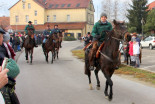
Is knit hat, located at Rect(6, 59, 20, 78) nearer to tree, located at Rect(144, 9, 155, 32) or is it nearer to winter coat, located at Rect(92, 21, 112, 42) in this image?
winter coat, located at Rect(92, 21, 112, 42)

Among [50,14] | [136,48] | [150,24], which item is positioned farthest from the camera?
[50,14]

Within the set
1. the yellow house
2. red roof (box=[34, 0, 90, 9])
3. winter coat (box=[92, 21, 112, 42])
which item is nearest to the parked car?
winter coat (box=[92, 21, 112, 42])

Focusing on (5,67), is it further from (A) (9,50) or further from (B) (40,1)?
(B) (40,1)

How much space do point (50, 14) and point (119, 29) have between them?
245ft

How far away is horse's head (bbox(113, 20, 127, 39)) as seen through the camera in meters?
6.67

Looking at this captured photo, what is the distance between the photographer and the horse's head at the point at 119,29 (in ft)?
21.9

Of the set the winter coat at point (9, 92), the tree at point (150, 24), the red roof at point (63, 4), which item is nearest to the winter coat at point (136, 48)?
the winter coat at point (9, 92)

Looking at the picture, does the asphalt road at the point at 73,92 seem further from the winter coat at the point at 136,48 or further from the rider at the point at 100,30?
the winter coat at the point at 136,48

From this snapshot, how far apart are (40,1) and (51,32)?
225 feet

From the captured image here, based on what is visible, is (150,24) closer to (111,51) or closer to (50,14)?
(50,14)

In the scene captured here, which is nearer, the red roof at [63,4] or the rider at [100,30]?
the rider at [100,30]

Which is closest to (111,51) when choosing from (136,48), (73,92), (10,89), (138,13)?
(73,92)

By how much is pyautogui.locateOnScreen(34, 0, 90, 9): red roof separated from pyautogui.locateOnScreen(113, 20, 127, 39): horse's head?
72.8 meters

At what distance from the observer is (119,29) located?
22.2ft
